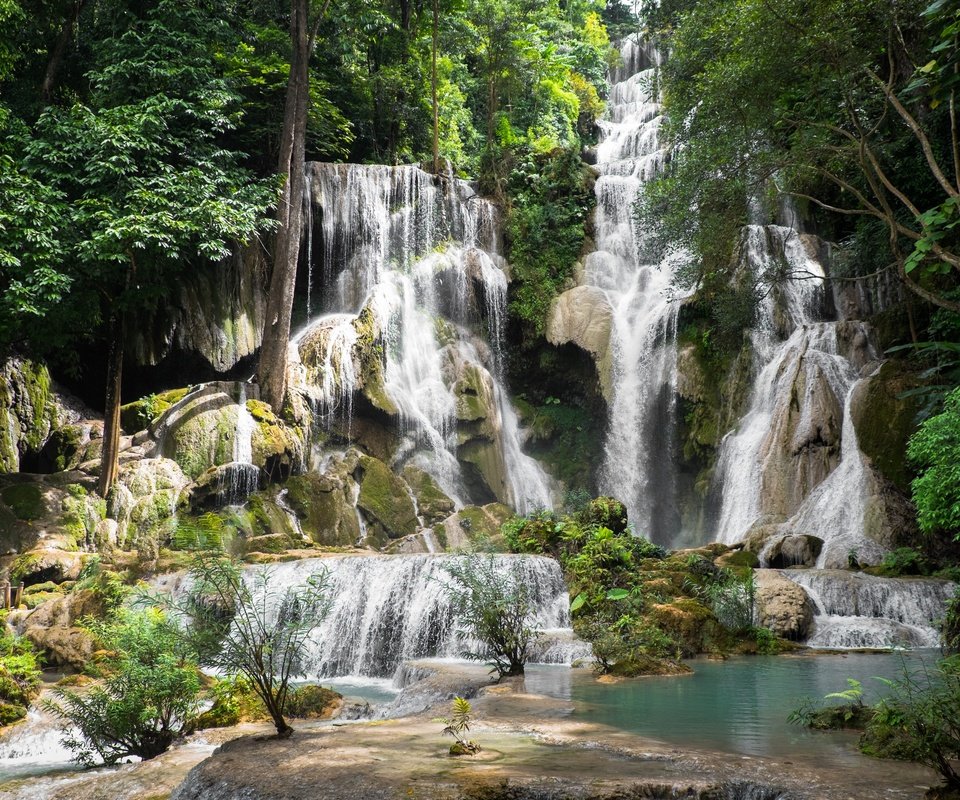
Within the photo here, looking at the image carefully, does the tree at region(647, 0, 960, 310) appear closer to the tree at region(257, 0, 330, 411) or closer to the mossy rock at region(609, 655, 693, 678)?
the mossy rock at region(609, 655, 693, 678)

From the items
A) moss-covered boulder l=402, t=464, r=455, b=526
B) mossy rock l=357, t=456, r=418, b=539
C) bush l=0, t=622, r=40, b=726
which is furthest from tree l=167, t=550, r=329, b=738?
moss-covered boulder l=402, t=464, r=455, b=526

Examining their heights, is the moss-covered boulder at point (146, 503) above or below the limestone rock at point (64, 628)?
above

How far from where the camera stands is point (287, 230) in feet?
66.9

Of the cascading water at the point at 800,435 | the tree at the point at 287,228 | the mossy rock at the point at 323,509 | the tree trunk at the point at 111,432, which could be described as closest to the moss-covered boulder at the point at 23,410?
the tree trunk at the point at 111,432

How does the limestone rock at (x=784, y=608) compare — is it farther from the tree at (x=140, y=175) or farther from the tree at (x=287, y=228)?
the tree at (x=140, y=175)

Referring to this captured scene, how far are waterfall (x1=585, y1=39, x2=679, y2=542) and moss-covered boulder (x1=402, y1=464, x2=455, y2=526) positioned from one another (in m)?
5.56

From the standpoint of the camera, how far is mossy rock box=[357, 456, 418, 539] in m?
18.8

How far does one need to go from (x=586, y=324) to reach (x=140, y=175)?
13.1 metres

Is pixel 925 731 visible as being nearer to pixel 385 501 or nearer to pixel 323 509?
pixel 323 509

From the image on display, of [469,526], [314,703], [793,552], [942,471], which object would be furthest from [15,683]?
[793,552]

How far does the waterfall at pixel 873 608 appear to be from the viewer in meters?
11.7

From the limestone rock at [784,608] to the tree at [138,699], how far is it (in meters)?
8.65

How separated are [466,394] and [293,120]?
345 inches

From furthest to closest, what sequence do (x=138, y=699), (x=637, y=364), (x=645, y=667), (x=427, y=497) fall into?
(x=637, y=364) < (x=427, y=497) < (x=645, y=667) < (x=138, y=699)
